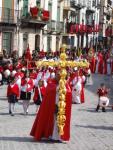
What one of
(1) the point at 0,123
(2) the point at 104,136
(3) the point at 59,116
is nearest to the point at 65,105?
(3) the point at 59,116

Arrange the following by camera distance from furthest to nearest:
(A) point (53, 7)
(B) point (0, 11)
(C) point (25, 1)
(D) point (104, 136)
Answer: (A) point (53, 7), (C) point (25, 1), (B) point (0, 11), (D) point (104, 136)

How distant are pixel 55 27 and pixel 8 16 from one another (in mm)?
10577

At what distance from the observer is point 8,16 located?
3494cm

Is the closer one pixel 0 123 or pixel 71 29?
pixel 0 123

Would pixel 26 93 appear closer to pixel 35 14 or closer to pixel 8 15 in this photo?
pixel 8 15

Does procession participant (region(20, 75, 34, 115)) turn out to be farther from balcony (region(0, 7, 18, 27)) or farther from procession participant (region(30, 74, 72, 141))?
balcony (region(0, 7, 18, 27))

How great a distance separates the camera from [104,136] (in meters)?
14.0

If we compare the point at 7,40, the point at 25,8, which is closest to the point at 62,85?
the point at 7,40

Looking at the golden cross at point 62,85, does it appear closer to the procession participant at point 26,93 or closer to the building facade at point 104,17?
the procession participant at point 26,93

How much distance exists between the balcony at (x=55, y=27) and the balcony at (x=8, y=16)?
7682 millimetres

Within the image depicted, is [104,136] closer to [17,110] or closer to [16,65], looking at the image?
[17,110]

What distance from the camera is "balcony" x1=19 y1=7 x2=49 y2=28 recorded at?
37.2m

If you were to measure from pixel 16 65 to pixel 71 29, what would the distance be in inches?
933

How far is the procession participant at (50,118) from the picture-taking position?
1270 cm
